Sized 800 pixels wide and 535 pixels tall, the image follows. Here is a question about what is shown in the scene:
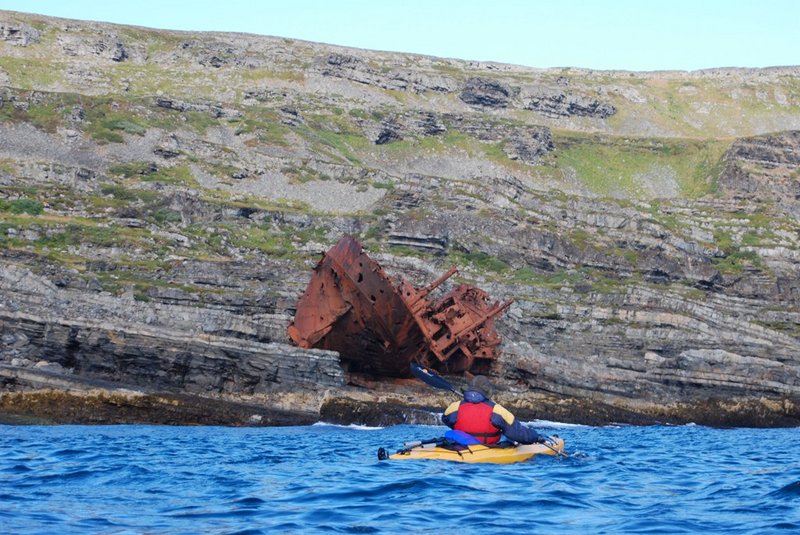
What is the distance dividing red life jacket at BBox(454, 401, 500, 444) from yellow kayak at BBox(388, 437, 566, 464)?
0.23m

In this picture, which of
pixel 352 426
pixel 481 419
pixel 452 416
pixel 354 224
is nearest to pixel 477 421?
pixel 481 419

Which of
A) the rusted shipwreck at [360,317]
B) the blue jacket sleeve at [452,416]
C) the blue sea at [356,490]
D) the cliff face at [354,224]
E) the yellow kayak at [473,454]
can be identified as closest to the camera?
the blue sea at [356,490]

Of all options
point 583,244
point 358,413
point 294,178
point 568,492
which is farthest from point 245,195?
point 568,492

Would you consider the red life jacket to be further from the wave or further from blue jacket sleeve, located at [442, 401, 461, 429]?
the wave

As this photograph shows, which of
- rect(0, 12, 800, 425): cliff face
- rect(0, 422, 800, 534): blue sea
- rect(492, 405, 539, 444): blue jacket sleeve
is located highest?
rect(0, 12, 800, 425): cliff face

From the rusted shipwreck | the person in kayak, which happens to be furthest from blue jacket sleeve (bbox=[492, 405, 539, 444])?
the rusted shipwreck

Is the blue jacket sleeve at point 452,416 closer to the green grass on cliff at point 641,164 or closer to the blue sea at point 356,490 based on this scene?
the blue sea at point 356,490

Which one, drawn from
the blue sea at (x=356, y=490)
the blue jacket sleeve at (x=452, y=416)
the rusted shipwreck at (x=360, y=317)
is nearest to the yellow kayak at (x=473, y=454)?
the blue sea at (x=356, y=490)

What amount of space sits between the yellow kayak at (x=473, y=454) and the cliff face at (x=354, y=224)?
16612mm

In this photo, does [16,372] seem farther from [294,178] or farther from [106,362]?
[294,178]

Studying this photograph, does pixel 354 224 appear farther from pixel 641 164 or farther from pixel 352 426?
pixel 641 164

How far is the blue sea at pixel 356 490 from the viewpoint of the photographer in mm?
15359

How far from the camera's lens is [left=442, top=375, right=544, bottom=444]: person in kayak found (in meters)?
22.2

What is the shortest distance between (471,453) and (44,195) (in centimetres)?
8159
